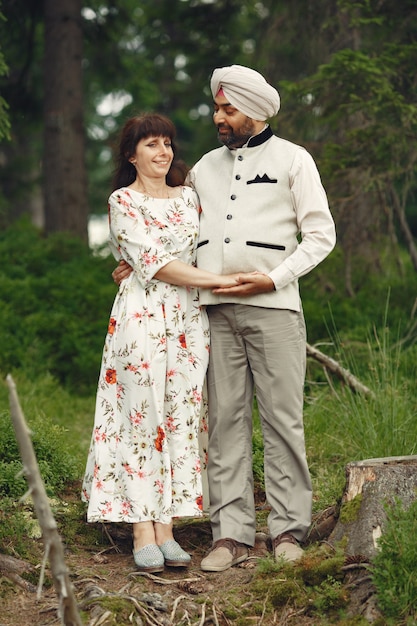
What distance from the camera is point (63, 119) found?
12.4 metres

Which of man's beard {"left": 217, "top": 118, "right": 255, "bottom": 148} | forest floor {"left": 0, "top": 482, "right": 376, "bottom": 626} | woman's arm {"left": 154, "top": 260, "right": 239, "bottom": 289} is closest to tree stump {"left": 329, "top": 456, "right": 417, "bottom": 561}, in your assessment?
forest floor {"left": 0, "top": 482, "right": 376, "bottom": 626}

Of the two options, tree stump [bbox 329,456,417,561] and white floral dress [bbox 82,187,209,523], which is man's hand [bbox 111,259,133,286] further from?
tree stump [bbox 329,456,417,561]

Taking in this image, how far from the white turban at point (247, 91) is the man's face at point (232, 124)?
33 mm

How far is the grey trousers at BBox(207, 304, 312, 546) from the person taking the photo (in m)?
4.77

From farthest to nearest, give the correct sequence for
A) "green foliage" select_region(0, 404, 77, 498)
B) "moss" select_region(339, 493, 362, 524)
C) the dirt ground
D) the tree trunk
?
the tree trunk
"green foliage" select_region(0, 404, 77, 498)
"moss" select_region(339, 493, 362, 524)
the dirt ground

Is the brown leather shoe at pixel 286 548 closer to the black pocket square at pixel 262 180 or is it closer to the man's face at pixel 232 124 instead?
the black pocket square at pixel 262 180

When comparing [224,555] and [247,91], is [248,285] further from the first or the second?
[224,555]

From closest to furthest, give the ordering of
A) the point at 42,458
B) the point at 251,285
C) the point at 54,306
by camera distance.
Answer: the point at 251,285
the point at 42,458
the point at 54,306

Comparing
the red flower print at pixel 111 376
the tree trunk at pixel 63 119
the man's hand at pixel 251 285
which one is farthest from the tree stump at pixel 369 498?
the tree trunk at pixel 63 119

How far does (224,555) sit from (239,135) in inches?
80.5

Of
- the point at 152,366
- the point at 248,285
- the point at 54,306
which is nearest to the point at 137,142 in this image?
the point at 248,285

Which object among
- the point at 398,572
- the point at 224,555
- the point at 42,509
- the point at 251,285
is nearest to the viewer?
the point at 42,509

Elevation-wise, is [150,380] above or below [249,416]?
above

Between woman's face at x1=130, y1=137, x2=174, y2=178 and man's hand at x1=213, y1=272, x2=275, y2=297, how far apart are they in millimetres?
665
